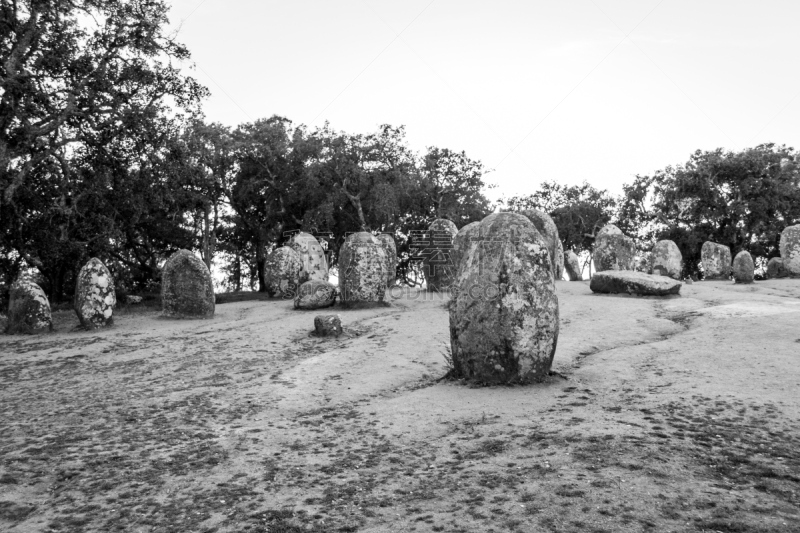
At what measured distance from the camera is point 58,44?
20234mm

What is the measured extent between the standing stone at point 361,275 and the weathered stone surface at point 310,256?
735 centimetres

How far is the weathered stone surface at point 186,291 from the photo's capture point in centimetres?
1894

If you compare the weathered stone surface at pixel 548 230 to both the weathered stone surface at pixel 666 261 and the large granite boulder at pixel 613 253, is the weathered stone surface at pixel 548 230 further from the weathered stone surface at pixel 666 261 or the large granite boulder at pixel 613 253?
the weathered stone surface at pixel 666 261

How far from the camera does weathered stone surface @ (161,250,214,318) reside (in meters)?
18.9

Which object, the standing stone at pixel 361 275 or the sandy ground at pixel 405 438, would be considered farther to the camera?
the standing stone at pixel 361 275

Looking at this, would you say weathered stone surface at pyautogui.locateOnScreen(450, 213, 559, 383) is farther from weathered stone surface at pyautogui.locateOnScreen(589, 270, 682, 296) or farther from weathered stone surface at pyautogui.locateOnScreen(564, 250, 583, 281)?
weathered stone surface at pyautogui.locateOnScreen(564, 250, 583, 281)

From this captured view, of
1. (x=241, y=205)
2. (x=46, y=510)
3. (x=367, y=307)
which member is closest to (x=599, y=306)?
(x=367, y=307)

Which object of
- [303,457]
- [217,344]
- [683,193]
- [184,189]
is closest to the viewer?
[303,457]

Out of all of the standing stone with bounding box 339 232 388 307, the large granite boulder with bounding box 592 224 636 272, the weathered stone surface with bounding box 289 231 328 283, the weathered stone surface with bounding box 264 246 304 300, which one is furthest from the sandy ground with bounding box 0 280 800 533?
the weathered stone surface with bounding box 289 231 328 283

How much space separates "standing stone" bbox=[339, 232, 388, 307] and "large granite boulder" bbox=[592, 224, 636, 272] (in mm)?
11010

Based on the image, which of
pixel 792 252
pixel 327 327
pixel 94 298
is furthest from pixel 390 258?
pixel 792 252

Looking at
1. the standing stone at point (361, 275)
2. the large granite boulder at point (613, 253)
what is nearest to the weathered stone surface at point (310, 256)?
the standing stone at point (361, 275)

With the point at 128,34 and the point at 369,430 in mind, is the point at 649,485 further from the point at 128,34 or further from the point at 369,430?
the point at 128,34

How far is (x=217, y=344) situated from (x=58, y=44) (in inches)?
512
